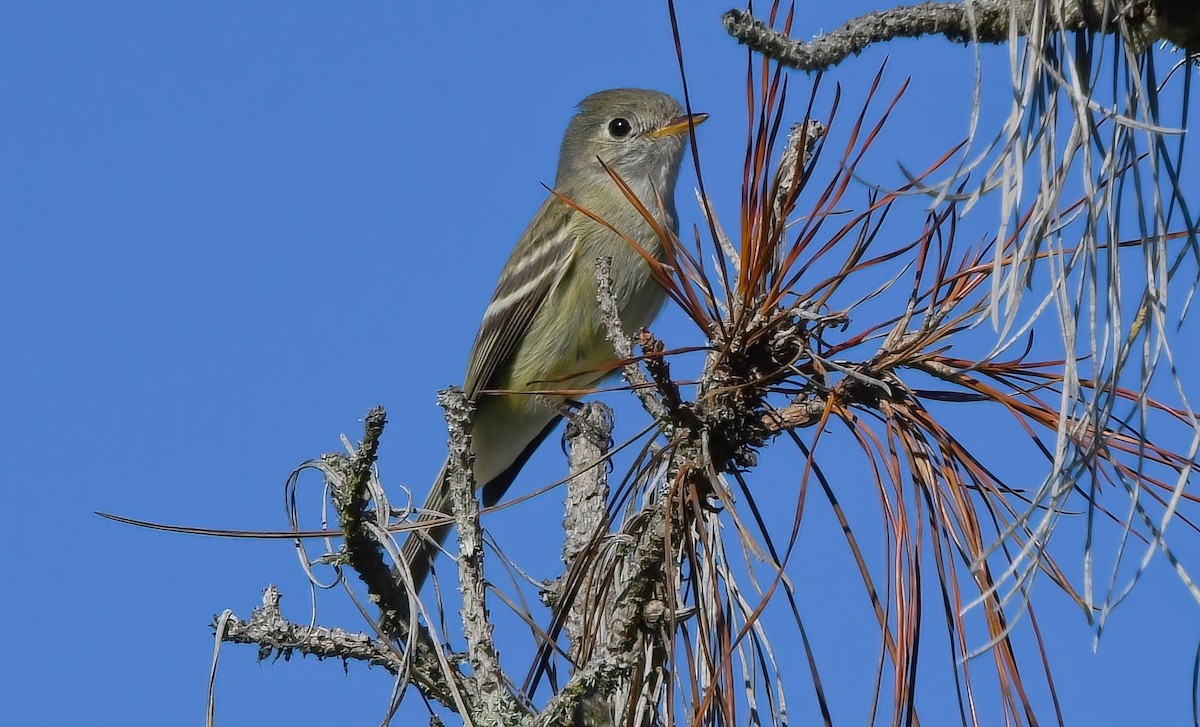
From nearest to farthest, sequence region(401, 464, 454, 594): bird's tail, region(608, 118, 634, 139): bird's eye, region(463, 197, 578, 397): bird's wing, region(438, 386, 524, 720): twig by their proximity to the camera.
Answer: region(438, 386, 524, 720): twig → region(401, 464, 454, 594): bird's tail → region(463, 197, 578, 397): bird's wing → region(608, 118, 634, 139): bird's eye

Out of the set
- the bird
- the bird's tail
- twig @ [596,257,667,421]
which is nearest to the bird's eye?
the bird

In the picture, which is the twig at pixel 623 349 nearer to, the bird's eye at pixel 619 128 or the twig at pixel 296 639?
the twig at pixel 296 639

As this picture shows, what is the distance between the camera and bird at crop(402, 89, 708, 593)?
6383mm

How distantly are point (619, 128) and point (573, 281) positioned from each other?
1.16 m

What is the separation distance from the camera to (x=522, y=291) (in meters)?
6.78

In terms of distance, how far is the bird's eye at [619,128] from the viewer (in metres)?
7.17

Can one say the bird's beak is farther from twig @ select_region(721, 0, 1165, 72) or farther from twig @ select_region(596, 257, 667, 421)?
twig @ select_region(721, 0, 1165, 72)

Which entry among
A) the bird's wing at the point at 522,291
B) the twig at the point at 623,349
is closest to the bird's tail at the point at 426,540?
the twig at the point at 623,349

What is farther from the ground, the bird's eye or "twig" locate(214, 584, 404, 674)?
the bird's eye

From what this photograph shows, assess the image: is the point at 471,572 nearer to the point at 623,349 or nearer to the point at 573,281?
the point at 623,349

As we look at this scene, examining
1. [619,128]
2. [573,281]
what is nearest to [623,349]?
[573,281]

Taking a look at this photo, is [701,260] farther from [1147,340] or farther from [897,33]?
[1147,340]

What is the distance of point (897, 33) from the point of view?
2094 millimetres

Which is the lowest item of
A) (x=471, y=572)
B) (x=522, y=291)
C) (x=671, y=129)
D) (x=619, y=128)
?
(x=471, y=572)
